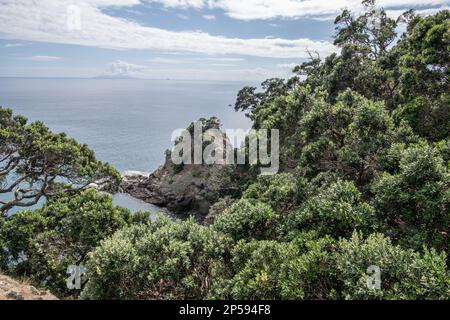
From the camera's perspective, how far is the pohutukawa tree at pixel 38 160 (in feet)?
67.5

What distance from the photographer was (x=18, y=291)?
1352cm

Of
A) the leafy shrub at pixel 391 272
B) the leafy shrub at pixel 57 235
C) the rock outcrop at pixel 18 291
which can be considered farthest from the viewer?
the leafy shrub at pixel 57 235

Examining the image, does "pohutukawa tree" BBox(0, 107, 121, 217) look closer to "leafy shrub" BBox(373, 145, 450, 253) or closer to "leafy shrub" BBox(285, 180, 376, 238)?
"leafy shrub" BBox(285, 180, 376, 238)

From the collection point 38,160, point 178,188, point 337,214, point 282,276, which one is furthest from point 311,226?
point 178,188

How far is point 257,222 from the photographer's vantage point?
45.5 feet

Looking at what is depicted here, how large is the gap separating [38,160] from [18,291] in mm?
10426

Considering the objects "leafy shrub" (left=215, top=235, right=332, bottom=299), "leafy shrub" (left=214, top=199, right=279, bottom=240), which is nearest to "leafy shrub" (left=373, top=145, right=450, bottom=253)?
"leafy shrub" (left=215, top=235, right=332, bottom=299)

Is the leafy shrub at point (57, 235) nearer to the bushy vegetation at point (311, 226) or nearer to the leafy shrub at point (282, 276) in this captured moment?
the bushy vegetation at point (311, 226)

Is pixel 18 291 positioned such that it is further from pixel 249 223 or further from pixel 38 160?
pixel 38 160

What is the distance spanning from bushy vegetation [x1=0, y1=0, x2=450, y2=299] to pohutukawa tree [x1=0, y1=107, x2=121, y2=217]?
0.19 metres

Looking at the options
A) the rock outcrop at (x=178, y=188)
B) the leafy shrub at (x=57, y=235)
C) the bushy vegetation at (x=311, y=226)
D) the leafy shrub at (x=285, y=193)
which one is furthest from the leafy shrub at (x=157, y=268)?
the rock outcrop at (x=178, y=188)

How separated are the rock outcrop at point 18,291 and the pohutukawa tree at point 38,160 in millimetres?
7233

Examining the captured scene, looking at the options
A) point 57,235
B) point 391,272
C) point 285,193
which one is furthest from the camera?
point 57,235

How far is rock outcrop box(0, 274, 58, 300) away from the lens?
1282 centimetres
